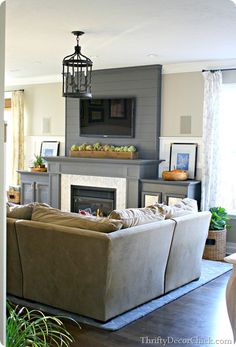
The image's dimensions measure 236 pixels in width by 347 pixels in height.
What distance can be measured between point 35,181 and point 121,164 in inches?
75.4

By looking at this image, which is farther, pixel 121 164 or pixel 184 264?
pixel 121 164

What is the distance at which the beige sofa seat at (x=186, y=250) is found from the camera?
15.3ft

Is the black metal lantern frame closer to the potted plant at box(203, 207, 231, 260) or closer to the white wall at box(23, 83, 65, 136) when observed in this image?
the potted plant at box(203, 207, 231, 260)

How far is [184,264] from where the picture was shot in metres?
4.89

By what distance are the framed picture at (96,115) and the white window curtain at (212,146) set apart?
191 cm

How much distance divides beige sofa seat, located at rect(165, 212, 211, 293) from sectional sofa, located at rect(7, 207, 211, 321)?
0.04 feet

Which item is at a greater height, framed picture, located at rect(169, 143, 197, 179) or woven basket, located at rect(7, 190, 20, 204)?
framed picture, located at rect(169, 143, 197, 179)

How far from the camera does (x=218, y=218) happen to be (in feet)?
21.2

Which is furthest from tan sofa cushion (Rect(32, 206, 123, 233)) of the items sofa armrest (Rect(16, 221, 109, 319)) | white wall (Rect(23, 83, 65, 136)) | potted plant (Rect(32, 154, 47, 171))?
white wall (Rect(23, 83, 65, 136))

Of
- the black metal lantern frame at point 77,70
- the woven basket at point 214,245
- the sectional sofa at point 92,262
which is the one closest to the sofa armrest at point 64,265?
the sectional sofa at point 92,262

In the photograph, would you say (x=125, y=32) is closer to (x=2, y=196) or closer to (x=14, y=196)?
(x=2, y=196)

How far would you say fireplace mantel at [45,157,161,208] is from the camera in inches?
284

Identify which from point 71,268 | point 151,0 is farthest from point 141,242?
point 151,0

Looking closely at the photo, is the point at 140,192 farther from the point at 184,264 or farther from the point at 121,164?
the point at 184,264
